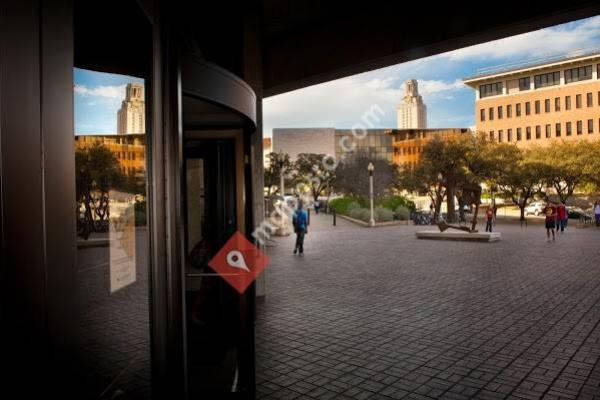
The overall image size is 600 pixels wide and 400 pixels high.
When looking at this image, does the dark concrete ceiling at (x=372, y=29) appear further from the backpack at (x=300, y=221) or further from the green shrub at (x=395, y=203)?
the green shrub at (x=395, y=203)

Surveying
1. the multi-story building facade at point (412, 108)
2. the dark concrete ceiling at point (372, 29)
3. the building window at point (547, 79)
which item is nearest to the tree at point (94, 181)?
the dark concrete ceiling at point (372, 29)

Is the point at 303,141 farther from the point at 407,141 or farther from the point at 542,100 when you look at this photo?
the point at 542,100

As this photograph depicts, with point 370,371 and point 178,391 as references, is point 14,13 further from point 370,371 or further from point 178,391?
point 370,371

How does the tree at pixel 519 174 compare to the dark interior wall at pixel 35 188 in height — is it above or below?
above

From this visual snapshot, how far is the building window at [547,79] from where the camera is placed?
6775 centimetres

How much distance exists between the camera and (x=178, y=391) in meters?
2.85

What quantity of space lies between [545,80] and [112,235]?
78.0 metres

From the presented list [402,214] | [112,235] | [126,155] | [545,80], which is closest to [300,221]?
[126,155]

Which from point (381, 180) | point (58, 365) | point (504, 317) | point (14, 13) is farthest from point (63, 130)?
point (381, 180)

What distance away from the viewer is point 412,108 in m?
136

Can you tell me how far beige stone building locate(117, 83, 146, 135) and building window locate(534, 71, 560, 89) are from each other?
76548 mm

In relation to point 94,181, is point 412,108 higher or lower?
higher

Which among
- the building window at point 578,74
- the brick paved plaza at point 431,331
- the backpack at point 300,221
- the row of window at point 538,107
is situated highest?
the building window at point 578,74

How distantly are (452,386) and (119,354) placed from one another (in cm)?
364
